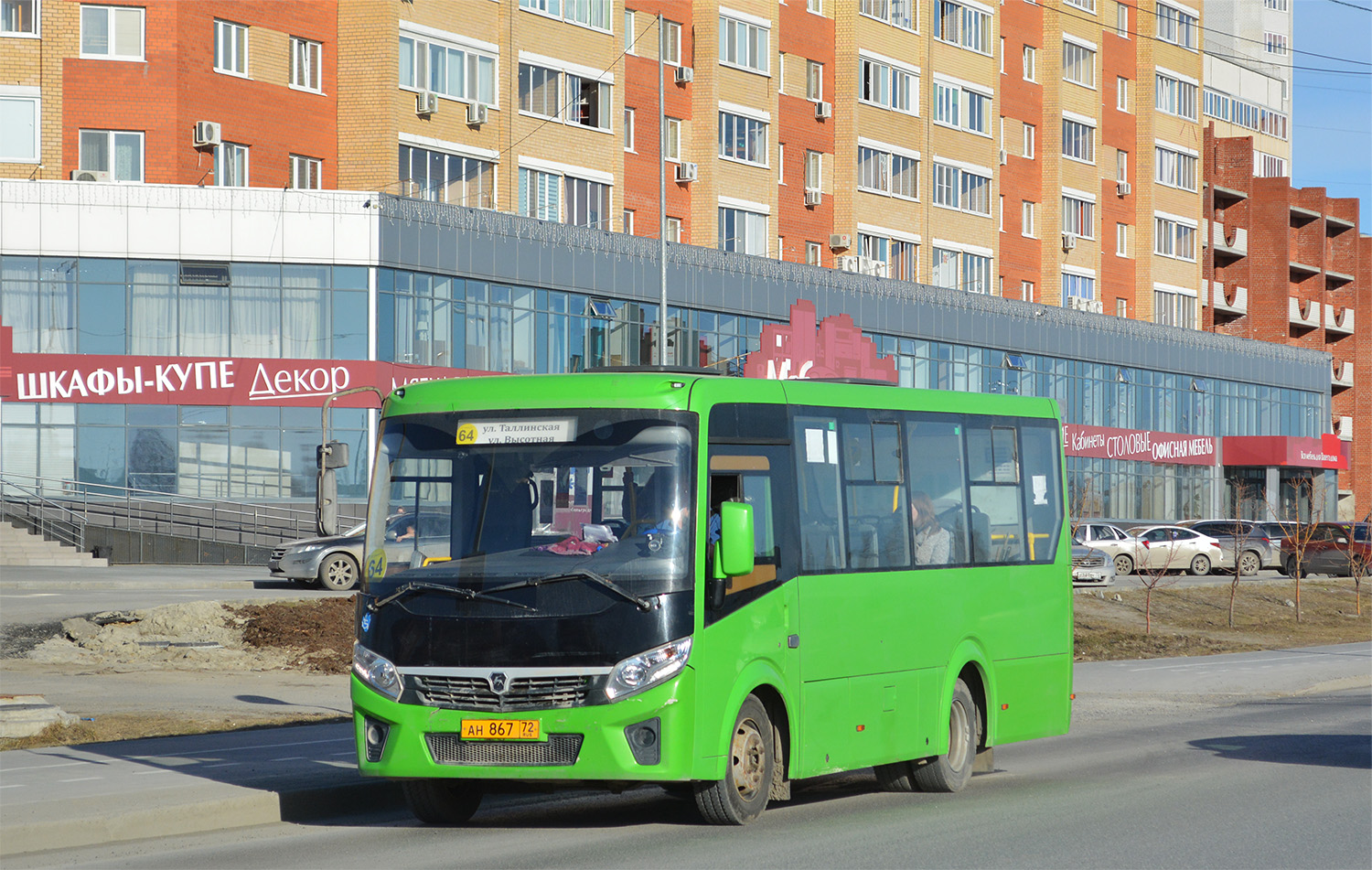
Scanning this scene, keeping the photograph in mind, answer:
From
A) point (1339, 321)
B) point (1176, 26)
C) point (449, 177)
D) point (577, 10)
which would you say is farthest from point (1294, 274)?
point (449, 177)

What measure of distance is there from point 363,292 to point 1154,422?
4060cm

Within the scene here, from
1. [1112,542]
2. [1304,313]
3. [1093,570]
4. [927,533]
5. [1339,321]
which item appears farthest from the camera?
[1339,321]

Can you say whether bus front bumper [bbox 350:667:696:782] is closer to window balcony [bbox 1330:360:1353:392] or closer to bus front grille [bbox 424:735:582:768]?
bus front grille [bbox 424:735:582:768]

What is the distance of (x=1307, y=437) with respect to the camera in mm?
80500

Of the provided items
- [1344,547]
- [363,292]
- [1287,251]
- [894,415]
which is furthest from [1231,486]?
[894,415]

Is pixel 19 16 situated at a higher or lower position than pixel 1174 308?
higher

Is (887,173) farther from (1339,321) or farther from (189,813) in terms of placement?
(189,813)

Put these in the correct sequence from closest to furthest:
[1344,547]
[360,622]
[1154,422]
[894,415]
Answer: [360,622] → [894,415] → [1344,547] → [1154,422]

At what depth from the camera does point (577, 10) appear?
49375 mm

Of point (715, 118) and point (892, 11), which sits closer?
point (715, 118)

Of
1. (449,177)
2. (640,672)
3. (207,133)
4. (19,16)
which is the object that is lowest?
(640,672)

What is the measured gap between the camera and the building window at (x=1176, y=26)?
76500mm

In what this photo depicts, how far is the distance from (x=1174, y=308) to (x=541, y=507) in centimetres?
7078

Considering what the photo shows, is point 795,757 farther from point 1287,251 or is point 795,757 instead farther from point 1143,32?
point 1287,251
